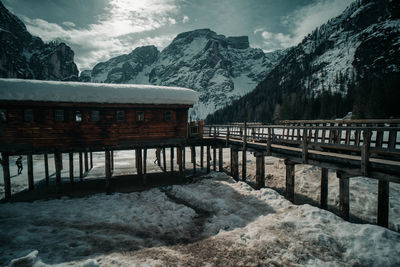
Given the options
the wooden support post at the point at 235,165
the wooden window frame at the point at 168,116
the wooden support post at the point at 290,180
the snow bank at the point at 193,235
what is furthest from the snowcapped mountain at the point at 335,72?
the snow bank at the point at 193,235

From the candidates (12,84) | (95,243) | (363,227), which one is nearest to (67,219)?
(95,243)

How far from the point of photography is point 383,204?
706 cm

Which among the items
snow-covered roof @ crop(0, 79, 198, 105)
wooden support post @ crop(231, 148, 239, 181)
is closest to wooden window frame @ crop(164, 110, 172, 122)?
snow-covered roof @ crop(0, 79, 198, 105)

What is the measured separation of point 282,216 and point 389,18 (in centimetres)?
17633

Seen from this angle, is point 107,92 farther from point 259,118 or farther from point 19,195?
point 259,118

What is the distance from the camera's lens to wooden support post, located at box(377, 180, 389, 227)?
6.93 m

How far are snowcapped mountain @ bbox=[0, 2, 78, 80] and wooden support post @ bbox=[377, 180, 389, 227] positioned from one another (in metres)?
121

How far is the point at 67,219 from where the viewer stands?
8992 mm

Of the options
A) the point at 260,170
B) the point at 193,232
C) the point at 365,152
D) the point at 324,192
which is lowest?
the point at 193,232

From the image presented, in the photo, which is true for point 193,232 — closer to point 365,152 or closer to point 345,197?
point 345,197

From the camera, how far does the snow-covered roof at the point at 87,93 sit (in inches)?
448

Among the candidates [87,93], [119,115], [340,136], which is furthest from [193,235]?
[87,93]

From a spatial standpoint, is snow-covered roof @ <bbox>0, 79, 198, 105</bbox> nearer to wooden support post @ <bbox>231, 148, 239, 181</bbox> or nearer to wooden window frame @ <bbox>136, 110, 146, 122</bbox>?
wooden window frame @ <bbox>136, 110, 146, 122</bbox>

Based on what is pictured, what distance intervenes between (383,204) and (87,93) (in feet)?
52.4
